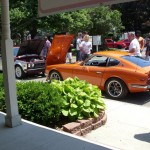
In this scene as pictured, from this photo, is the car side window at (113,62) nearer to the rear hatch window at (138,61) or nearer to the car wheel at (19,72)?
the rear hatch window at (138,61)

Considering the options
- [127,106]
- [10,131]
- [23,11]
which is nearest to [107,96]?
[127,106]

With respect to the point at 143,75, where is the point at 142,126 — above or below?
below

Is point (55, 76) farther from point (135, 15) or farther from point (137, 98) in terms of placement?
point (135, 15)

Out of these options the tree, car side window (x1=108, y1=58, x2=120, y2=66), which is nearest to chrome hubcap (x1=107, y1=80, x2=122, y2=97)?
car side window (x1=108, y1=58, x2=120, y2=66)

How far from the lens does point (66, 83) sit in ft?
20.5

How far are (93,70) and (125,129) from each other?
129 inches

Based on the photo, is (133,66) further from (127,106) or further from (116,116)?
(116,116)

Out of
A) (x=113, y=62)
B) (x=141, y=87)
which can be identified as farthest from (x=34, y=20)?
(x=141, y=87)

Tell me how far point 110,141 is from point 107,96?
11.5ft

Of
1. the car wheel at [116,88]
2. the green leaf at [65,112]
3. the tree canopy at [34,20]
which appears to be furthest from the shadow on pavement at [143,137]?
the tree canopy at [34,20]

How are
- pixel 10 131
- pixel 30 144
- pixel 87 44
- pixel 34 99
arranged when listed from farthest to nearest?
pixel 87 44 < pixel 34 99 < pixel 10 131 < pixel 30 144

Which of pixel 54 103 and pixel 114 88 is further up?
pixel 54 103

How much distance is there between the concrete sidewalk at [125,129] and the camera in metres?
4.73

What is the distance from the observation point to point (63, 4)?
3.73 metres
